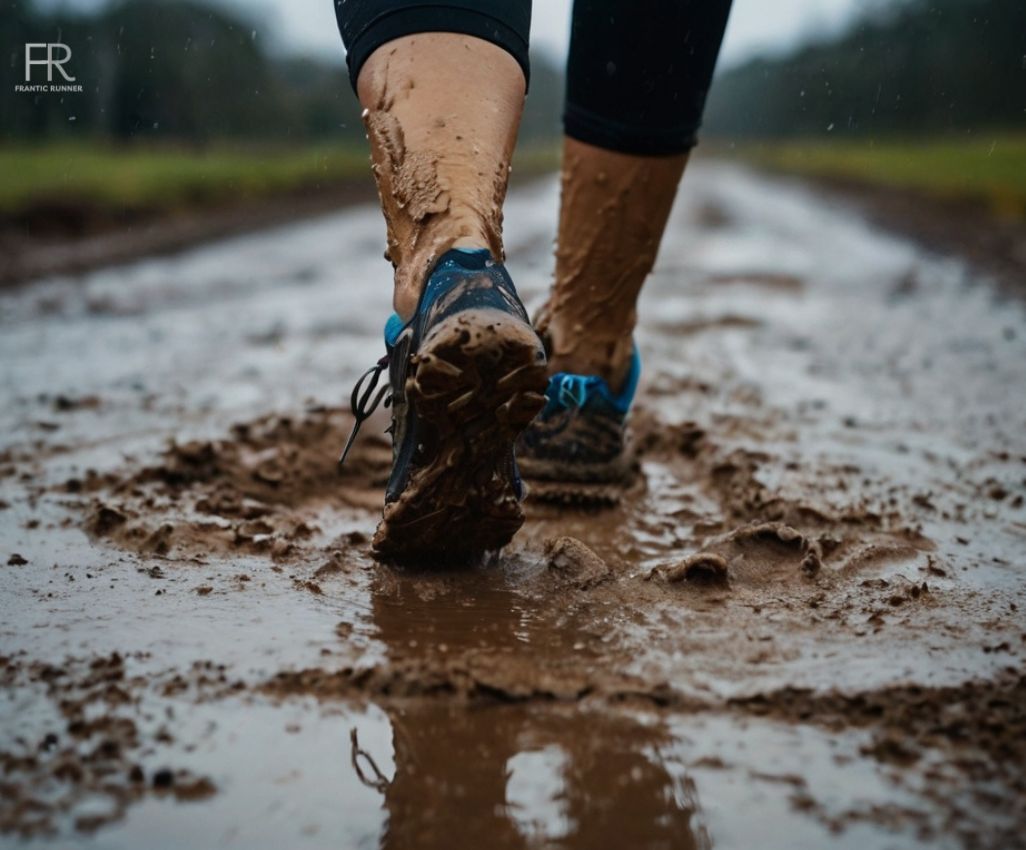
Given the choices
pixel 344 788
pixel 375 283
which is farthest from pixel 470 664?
pixel 375 283

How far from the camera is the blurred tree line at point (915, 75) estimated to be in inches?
2205

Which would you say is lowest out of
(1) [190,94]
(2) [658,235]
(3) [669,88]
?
(1) [190,94]

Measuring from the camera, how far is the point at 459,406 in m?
1.42

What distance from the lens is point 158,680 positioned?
1290 mm

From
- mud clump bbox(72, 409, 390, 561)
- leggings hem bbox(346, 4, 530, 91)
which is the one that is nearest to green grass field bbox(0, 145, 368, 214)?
mud clump bbox(72, 409, 390, 561)

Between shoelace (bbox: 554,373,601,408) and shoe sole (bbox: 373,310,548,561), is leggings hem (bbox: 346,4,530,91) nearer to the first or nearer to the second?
shoe sole (bbox: 373,310,548,561)

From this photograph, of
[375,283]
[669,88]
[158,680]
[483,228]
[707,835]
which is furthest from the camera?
[375,283]

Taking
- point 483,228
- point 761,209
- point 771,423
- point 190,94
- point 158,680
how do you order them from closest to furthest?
point 158,680
point 483,228
point 771,423
point 761,209
point 190,94

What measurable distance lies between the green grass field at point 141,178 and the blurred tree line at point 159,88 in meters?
12.6

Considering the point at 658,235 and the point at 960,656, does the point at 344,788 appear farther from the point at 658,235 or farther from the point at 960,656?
the point at 658,235

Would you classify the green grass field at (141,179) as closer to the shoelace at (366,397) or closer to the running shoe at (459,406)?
the shoelace at (366,397)

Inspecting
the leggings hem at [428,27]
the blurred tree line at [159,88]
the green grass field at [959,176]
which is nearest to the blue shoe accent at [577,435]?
the leggings hem at [428,27]

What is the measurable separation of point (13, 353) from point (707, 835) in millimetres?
3508

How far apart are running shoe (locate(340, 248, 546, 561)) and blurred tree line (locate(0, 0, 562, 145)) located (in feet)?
106
